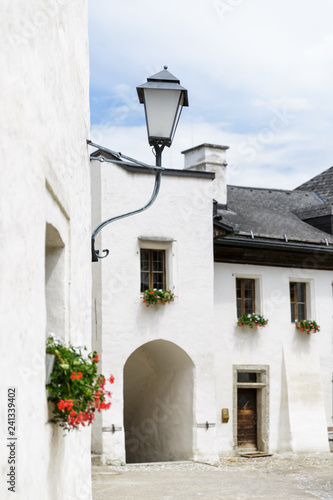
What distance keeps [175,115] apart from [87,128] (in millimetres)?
837

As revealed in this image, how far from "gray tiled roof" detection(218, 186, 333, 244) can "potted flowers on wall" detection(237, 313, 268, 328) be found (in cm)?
206

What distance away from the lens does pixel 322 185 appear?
2653cm

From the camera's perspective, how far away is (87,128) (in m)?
7.31

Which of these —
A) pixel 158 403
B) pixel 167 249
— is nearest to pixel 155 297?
pixel 167 249

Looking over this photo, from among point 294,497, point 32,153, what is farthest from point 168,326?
point 32,153

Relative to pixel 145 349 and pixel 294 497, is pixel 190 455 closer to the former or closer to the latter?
pixel 145 349

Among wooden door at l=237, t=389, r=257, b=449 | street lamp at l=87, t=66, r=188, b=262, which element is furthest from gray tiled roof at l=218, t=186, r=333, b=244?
street lamp at l=87, t=66, r=188, b=262

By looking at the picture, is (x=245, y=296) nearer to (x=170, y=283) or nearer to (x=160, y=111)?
(x=170, y=283)

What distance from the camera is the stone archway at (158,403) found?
59.8 ft

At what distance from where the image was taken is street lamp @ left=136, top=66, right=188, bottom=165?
23.5 feet

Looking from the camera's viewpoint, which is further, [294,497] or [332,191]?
[332,191]

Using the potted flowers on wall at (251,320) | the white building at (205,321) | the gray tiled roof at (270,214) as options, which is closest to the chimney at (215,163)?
the white building at (205,321)

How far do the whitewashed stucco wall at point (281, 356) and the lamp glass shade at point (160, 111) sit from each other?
489 inches

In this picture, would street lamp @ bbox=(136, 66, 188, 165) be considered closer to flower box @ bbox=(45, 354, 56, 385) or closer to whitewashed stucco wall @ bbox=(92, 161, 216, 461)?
flower box @ bbox=(45, 354, 56, 385)
